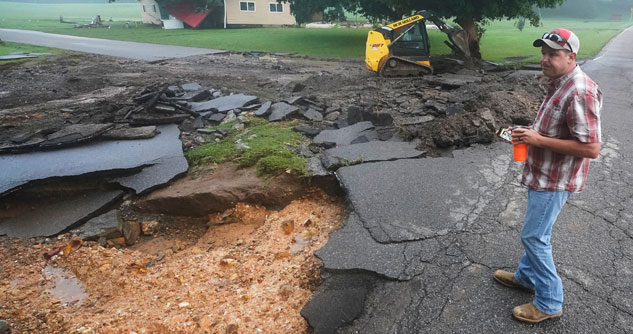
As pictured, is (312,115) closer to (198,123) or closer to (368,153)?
(198,123)

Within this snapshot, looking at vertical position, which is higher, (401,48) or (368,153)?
(401,48)

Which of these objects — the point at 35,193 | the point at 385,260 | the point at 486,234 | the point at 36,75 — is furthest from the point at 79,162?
the point at 36,75

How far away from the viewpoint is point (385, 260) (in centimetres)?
329

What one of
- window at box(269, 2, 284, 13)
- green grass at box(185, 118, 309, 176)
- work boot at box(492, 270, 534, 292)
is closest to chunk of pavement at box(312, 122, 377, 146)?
green grass at box(185, 118, 309, 176)

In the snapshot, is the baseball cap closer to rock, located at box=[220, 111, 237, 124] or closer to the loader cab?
rock, located at box=[220, 111, 237, 124]

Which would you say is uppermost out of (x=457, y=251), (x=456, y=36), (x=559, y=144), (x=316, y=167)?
(x=456, y=36)

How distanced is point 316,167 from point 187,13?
37.3 meters

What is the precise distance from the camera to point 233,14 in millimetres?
36625

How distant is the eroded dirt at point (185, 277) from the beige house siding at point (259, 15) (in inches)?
1432

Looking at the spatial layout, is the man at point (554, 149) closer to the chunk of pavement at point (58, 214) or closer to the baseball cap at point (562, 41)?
the baseball cap at point (562, 41)

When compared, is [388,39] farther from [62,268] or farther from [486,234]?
[62,268]

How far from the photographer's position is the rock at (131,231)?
4.45 metres

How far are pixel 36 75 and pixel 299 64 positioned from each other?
989 centimetres

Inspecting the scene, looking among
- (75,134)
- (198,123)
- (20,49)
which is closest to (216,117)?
(198,123)
